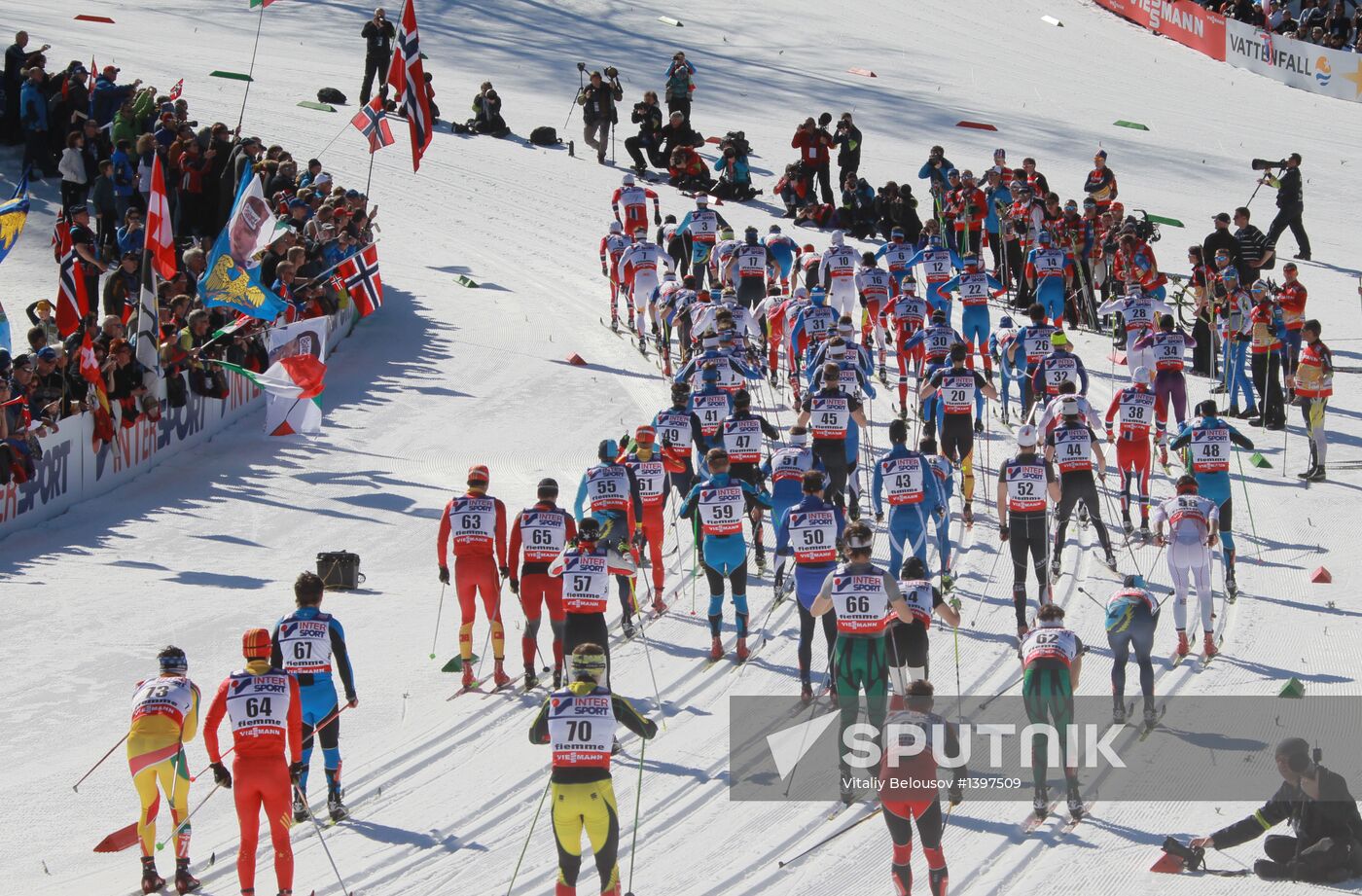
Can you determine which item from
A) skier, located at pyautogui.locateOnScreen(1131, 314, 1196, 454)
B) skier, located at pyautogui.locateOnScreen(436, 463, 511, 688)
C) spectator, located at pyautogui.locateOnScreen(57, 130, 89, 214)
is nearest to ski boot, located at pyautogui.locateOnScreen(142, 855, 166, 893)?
skier, located at pyautogui.locateOnScreen(436, 463, 511, 688)

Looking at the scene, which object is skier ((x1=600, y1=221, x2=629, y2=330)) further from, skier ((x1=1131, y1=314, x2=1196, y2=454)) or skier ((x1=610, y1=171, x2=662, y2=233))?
skier ((x1=1131, y1=314, x2=1196, y2=454))

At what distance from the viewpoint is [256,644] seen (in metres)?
10.4

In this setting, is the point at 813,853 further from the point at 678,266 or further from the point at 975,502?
the point at 678,266

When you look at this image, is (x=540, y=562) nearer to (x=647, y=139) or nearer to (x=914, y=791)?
(x=914, y=791)

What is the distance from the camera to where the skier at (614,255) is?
2447 centimetres

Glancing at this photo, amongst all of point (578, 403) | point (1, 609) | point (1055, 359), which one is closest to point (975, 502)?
point (1055, 359)

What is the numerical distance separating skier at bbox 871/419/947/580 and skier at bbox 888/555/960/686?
2364 mm

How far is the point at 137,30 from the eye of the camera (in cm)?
3959

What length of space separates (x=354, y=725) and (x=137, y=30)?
100 ft

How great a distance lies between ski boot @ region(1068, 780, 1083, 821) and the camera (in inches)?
437

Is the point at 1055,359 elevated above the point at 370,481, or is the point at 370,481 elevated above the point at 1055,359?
the point at 1055,359

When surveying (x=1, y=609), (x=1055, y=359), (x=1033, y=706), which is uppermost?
(x=1055, y=359)

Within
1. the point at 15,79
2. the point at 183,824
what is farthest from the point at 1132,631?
the point at 15,79

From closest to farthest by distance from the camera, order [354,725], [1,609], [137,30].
Result: [354,725] < [1,609] < [137,30]
